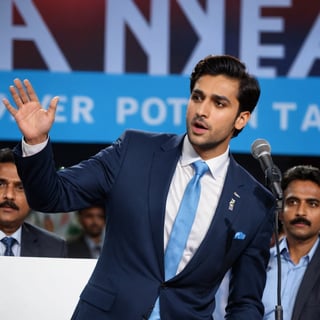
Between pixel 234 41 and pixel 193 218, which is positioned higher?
pixel 234 41

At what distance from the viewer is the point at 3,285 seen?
2840 millimetres

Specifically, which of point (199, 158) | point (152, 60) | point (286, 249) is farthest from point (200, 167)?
point (152, 60)

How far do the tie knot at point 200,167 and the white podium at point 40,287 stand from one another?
0.64m

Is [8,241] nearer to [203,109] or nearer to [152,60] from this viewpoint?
[152,60]

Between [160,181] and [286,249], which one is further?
[286,249]

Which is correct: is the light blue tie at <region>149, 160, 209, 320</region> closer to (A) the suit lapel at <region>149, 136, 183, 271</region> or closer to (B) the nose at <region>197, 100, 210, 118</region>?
(A) the suit lapel at <region>149, 136, 183, 271</region>

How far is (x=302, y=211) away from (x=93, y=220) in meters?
1.60

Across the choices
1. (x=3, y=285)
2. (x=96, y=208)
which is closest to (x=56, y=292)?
(x=3, y=285)

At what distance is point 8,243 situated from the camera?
393 centimetres

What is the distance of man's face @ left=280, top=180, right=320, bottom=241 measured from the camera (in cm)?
363

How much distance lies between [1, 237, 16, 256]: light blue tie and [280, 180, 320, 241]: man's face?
129 cm

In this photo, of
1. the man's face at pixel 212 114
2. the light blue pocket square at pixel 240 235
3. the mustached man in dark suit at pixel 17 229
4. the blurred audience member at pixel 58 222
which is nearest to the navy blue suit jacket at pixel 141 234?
the light blue pocket square at pixel 240 235

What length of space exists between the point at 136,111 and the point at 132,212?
267 centimetres

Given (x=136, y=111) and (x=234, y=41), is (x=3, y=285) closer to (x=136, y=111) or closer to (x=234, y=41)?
(x=136, y=111)
